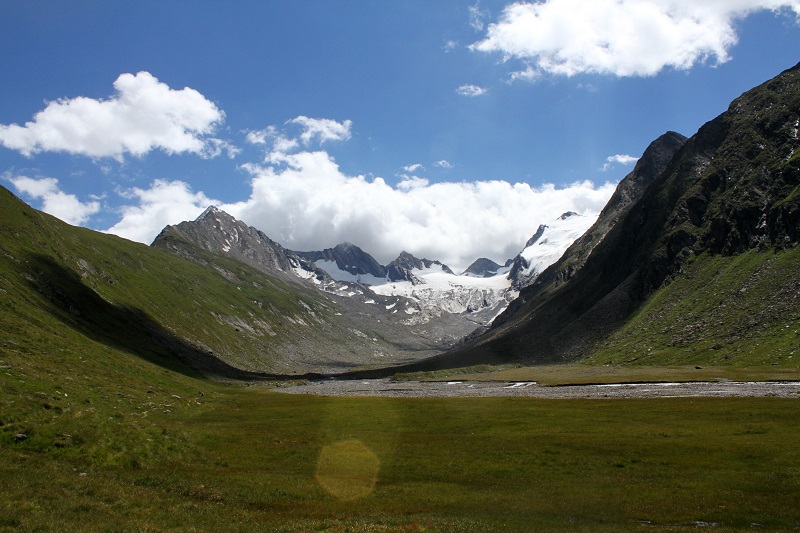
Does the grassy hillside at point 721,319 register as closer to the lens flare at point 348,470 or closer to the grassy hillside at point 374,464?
the grassy hillside at point 374,464

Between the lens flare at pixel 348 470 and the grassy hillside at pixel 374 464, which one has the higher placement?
the grassy hillside at pixel 374 464

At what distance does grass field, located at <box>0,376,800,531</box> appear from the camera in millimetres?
23875

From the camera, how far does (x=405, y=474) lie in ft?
118

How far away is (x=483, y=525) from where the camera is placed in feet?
77.9

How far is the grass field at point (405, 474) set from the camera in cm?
2388

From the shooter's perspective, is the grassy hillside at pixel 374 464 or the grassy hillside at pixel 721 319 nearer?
the grassy hillside at pixel 374 464

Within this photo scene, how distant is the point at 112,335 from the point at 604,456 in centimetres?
11500

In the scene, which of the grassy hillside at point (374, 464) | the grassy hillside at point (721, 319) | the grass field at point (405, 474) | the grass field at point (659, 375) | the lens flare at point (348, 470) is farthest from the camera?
the grassy hillside at point (721, 319)

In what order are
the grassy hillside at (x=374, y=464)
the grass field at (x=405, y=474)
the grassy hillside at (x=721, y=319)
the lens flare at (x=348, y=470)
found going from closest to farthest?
the grass field at (x=405, y=474) < the grassy hillside at (x=374, y=464) < the lens flare at (x=348, y=470) < the grassy hillside at (x=721, y=319)

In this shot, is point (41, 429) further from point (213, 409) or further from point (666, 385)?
point (666, 385)

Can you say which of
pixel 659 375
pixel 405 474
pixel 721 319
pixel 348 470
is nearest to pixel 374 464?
pixel 348 470

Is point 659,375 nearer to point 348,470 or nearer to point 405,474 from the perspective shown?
point 405,474

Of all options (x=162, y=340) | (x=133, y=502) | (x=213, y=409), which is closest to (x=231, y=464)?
(x=133, y=502)

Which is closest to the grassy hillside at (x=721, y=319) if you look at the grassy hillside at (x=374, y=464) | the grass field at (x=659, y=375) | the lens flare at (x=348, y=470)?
the grass field at (x=659, y=375)
